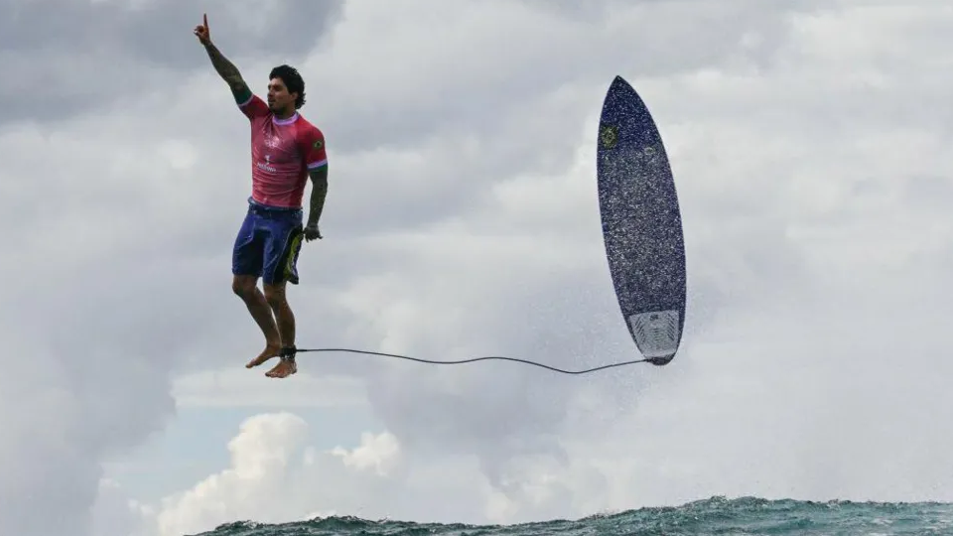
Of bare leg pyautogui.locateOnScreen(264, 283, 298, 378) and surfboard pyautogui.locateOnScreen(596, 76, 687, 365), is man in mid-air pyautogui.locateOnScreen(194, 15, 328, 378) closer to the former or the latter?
bare leg pyautogui.locateOnScreen(264, 283, 298, 378)

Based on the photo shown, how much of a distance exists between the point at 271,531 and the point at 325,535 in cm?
134

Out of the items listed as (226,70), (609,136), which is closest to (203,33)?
(226,70)

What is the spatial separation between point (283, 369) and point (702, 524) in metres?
9.59

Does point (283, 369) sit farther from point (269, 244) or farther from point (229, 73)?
point (229, 73)

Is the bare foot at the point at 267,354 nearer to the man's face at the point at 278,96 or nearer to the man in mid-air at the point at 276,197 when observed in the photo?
the man in mid-air at the point at 276,197

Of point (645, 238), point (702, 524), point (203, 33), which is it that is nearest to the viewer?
point (203, 33)

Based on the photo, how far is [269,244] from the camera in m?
14.2

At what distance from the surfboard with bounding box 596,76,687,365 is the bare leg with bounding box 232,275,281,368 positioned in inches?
286

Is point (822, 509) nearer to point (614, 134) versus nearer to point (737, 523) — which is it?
point (737, 523)

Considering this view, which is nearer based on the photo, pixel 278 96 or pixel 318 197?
pixel 278 96

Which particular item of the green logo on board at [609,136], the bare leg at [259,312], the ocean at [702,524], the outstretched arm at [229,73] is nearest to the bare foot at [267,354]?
the bare leg at [259,312]

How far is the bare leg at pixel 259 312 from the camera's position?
1458 cm

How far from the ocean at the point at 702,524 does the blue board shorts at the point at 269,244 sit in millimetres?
7244

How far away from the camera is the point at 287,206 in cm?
1416
